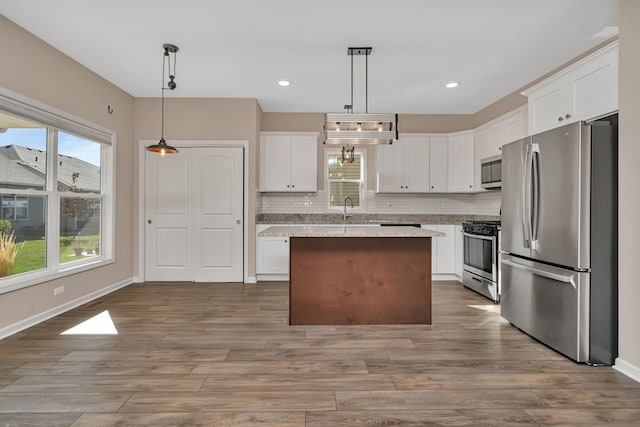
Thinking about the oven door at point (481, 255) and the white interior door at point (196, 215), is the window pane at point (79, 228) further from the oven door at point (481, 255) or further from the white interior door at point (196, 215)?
the oven door at point (481, 255)

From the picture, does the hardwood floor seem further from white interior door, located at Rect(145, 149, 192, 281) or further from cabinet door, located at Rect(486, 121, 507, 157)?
cabinet door, located at Rect(486, 121, 507, 157)

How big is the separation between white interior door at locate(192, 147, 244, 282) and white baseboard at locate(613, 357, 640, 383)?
14.1 feet

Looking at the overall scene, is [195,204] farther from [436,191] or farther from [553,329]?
[553,329]

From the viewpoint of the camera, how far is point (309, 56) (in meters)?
3.69

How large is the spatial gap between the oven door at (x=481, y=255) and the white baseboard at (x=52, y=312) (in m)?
4.92

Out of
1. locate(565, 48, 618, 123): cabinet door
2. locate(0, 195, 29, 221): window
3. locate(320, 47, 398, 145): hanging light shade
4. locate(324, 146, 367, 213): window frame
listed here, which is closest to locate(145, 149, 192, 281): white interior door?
locate(0, 195, 29, 221): window

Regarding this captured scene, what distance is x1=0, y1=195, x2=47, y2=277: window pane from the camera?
310cm

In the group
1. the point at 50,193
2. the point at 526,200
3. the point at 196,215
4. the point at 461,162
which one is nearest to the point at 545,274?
the point at 526,200

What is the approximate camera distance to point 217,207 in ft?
16.9

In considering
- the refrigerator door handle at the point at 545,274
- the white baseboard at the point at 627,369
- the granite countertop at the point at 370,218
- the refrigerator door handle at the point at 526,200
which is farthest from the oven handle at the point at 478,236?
the white baseboard at the point at 627,369

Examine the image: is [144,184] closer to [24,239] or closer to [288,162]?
[24,239]

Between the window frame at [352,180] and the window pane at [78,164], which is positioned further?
the window frame at [352,180]

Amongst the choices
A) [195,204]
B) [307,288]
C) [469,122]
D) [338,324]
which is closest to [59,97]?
[195,204]

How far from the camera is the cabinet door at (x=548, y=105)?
3154 mm
